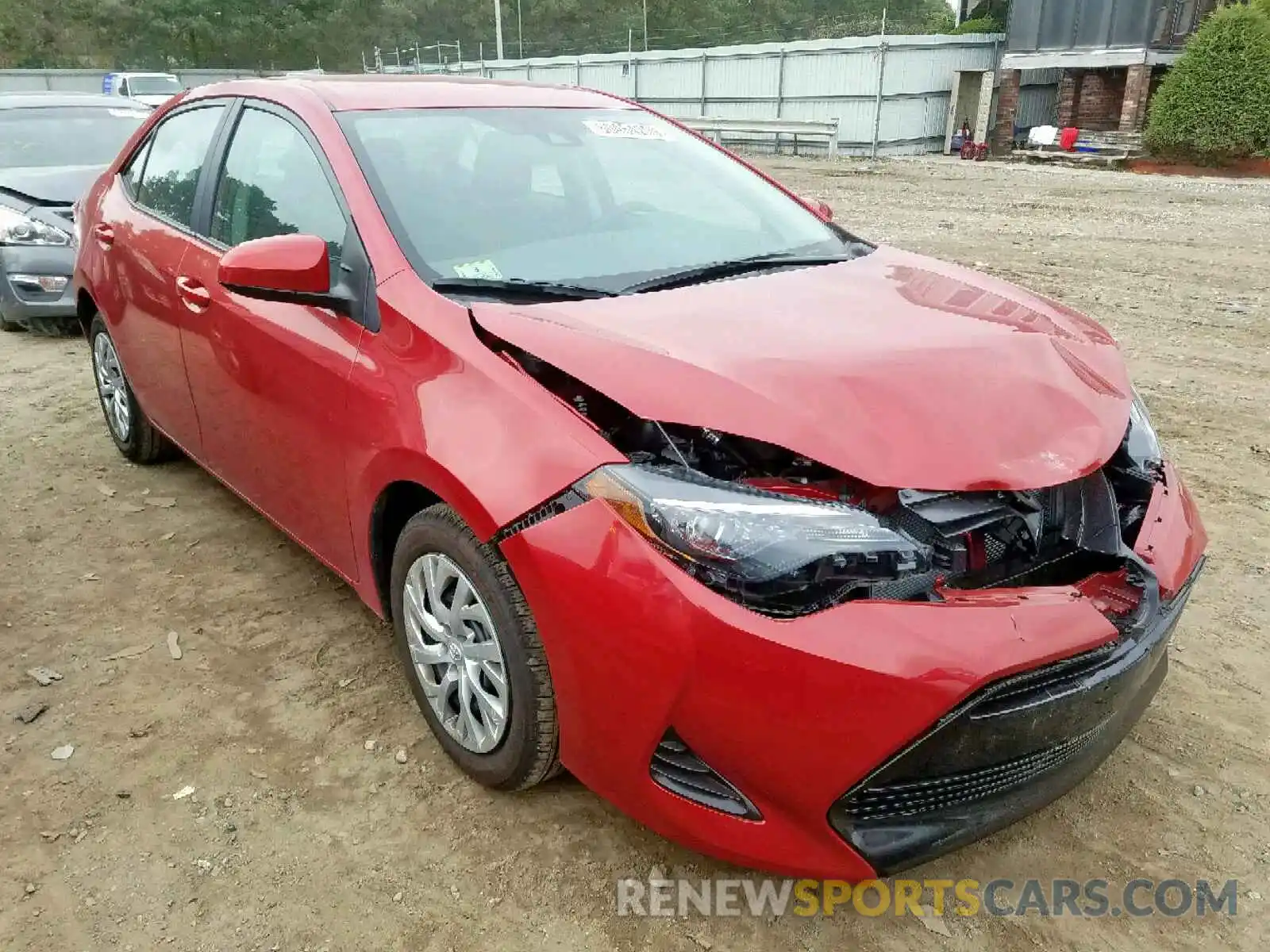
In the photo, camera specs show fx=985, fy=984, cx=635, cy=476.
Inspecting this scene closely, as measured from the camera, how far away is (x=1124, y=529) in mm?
2191

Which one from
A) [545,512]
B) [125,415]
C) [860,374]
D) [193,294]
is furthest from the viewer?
[125,415]

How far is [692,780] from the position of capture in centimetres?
195

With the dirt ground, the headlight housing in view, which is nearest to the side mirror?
the dirt ground

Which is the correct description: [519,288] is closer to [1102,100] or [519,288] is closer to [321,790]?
[321,790]

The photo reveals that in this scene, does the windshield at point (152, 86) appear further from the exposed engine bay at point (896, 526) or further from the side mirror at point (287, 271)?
the exposed engine bay at point (896, 526)

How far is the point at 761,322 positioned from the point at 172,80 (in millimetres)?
31589

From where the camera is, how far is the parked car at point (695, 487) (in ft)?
5.98

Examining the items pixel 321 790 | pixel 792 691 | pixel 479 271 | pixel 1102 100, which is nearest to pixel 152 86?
pixel 1102 100

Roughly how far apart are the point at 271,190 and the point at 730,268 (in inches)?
57.7

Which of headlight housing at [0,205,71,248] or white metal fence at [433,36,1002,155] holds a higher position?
white metal fence at [433,36,1002,155]

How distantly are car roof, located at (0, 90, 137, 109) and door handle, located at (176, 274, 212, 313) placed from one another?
6.05m

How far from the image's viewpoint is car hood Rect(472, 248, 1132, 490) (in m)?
1.96

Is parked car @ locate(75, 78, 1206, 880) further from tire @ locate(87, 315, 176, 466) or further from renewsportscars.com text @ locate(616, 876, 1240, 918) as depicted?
tire @ locate(87, 315, 176, 466)

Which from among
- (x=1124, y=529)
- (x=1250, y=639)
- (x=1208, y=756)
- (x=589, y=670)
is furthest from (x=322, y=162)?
(x=1250, y=639)
